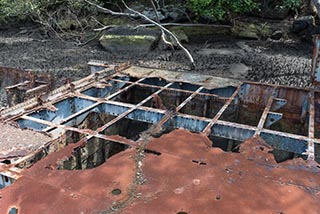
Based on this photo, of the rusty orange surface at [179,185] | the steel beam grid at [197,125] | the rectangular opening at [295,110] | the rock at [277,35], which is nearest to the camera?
the rusty orange surface at [179,185]

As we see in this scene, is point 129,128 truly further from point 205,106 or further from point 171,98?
point 205,106

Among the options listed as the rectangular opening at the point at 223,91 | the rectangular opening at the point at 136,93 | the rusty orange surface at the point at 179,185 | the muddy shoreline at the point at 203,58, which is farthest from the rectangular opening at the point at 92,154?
the muddy shoreline at the point at 203,58

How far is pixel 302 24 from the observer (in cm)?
1322

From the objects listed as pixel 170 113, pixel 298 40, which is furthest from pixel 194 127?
pixel 298 40

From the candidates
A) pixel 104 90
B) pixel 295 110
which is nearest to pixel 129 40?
pixel 104 90

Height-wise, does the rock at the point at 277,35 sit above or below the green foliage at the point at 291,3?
below

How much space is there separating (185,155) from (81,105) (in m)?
2.51

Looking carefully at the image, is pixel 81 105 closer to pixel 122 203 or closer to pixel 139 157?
pixel 139 157

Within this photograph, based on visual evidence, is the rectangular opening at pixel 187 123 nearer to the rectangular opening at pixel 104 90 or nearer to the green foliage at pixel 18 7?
the rectangular opening at pixel 104 90

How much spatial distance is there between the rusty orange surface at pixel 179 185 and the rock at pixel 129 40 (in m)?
8.94

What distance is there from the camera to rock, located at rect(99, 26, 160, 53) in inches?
484

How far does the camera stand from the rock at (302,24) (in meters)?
13.0

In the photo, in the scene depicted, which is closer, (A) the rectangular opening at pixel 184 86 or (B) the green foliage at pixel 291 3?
(A) the rectangular opening at pixel 184 86

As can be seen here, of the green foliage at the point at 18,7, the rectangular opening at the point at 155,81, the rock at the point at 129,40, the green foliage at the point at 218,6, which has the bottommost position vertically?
the rectangular opening at the point at 155,81
